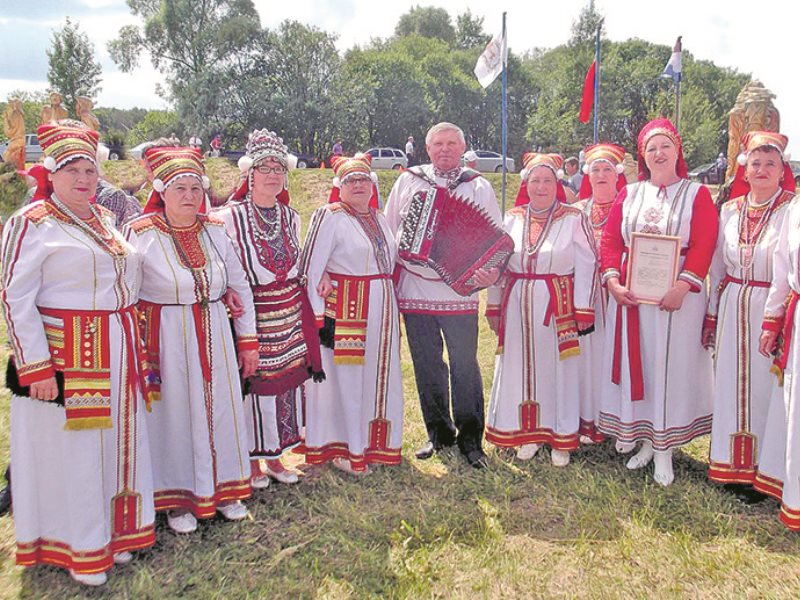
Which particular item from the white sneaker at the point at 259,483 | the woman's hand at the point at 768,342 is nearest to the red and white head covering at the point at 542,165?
the woman's hand at the point at 768,342

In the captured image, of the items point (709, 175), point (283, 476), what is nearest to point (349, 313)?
point (283, 476)

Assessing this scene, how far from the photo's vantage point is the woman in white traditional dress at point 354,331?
13.1 feet

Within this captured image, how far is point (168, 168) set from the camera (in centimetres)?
330

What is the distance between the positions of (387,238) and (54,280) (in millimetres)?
1966

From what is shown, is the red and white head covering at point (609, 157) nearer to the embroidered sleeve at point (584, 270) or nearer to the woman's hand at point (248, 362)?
the embroidered sleeve at point (584, 270)

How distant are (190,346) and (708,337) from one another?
3084 millimetres

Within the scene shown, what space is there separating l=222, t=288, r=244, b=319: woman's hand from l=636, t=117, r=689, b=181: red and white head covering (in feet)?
8.51

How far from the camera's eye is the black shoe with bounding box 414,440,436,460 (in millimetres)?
4578

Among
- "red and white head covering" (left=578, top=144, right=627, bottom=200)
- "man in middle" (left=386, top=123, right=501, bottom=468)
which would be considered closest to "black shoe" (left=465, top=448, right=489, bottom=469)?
"man in middle" (left=386, top=123, right=501, bottom=468)

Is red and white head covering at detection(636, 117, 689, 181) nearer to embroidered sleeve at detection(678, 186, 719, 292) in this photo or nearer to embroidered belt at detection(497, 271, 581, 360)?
embroidered sleeve at detection(678, 186, 719, 292)

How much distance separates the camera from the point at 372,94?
35.2 m

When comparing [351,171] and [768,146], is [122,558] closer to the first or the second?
[351,171]

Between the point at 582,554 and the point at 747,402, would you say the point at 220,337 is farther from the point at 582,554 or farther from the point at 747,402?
the point at 747,402

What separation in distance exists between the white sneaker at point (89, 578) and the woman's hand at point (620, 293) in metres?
3.23
